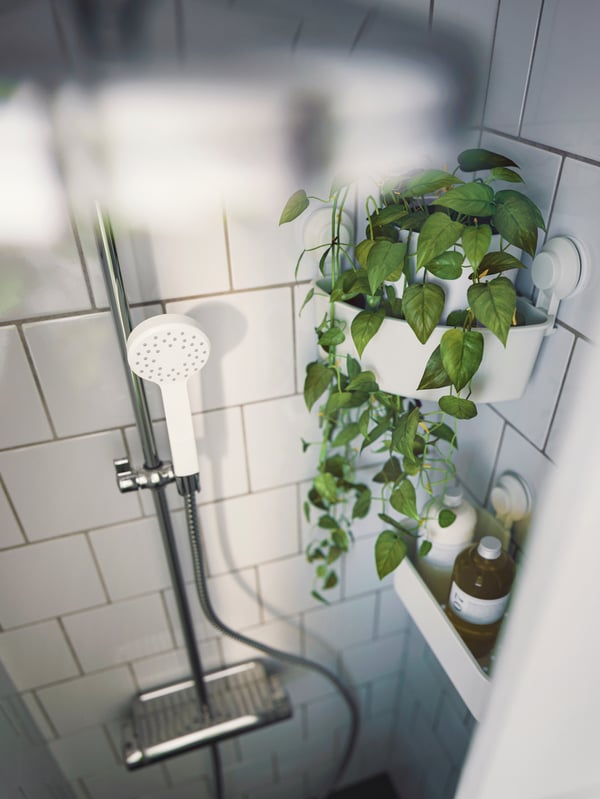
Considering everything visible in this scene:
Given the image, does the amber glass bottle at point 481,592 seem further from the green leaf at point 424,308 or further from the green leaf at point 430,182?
the green leaf at point 430,182

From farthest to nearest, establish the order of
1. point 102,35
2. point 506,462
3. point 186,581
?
point 186,581 < point 506,462 < point 102,35

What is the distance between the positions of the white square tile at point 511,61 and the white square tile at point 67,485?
0.56m

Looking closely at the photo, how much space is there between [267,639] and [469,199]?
79 cm

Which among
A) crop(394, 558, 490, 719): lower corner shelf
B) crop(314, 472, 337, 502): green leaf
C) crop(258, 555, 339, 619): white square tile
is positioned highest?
crop(314, 472, 337, 502): green leaf

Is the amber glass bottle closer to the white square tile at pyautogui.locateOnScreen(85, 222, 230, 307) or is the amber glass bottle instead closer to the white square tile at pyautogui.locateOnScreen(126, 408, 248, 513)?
the white square tile at pyautogui.locateOnScreen(126, 408, 248, 513)

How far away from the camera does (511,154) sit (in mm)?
606

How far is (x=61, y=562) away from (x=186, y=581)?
184 mm

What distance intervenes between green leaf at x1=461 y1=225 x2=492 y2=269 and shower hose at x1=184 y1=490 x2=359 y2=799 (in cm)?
40

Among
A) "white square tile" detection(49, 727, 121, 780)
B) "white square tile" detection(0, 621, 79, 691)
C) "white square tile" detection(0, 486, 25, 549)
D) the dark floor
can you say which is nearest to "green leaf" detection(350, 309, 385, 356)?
"white square tile" detection(0, 486, 25, 549)

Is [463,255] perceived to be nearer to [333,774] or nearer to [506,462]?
[506,462]

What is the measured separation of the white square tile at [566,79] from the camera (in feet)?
1.64

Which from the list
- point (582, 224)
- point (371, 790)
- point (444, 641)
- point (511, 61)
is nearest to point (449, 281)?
point (582, 224)

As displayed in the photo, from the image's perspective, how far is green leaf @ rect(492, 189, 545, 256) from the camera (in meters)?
0.48

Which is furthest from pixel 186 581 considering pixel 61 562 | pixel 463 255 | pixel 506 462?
pixel 463 255
